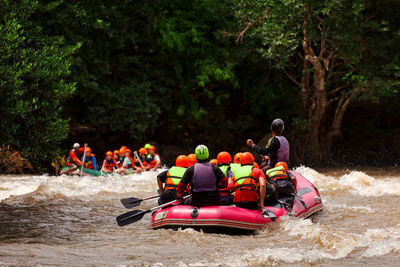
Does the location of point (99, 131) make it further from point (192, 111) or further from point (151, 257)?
point (151, 257)

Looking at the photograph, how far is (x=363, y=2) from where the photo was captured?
16969mm

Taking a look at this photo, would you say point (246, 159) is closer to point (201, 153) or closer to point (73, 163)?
point (201, 153)

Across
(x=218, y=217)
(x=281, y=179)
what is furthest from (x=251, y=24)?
(x=218, y=217)

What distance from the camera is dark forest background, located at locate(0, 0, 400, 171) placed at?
1720 cm

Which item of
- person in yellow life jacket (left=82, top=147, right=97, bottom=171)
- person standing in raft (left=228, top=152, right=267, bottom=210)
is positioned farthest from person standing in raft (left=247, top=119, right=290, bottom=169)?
person in yellow life jacket (left=82, top=147, right=97, bottom=171)

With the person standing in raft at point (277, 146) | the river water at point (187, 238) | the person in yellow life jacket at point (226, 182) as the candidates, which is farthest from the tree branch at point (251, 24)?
the person in yellow life jacket at point (226, 182)

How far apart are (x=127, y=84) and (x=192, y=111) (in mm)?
2836

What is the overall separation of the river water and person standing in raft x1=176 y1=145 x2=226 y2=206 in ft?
1.91

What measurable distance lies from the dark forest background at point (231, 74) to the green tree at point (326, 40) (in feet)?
0.14

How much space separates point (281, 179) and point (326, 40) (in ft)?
30.7

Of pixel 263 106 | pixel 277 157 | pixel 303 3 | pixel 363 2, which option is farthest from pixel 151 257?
pixel 263 106

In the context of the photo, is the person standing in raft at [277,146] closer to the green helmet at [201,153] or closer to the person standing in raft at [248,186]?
the person standing in raft at [248,186]

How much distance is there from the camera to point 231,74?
20328mm

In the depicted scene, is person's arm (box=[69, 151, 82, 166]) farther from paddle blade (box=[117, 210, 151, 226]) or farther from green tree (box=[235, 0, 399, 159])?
paddle blade (box=[117, 210, 151, 226])
